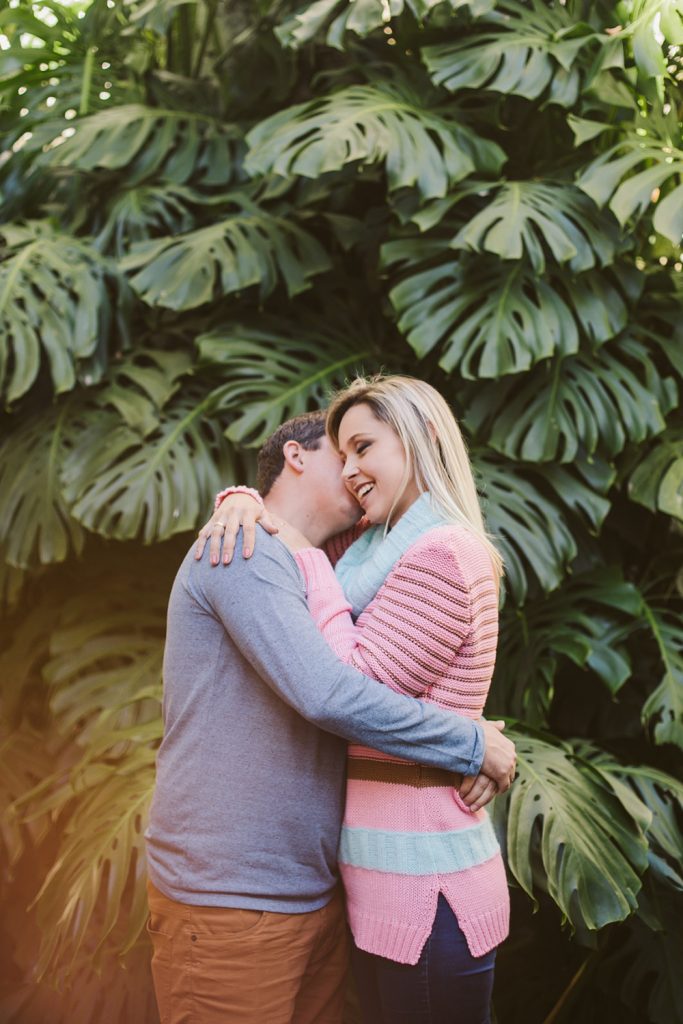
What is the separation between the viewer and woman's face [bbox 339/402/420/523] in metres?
1.39

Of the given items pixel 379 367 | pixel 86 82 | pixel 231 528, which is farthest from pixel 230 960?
pixel 86 82

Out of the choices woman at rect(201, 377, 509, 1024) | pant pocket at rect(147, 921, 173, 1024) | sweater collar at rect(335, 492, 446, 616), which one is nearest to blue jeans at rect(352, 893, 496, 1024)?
woman at rect(201, 377, 509, 1024)

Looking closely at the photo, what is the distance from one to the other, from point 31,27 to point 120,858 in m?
2.41

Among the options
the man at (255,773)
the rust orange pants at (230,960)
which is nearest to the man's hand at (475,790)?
the man at (255,773)

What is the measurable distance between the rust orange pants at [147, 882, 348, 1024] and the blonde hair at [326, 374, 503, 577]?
0.59 metres

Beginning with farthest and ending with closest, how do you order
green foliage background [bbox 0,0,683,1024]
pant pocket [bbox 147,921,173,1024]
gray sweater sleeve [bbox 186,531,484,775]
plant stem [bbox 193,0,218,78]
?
plant stem [bbox 193,0,218,78], green foliage background [bbox 0,0,683,1024], pant pocket [bbox 147,921,173,1024], gray sweater sleeve [bbox 186,531,484,775]

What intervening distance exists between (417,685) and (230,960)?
17.3 inches

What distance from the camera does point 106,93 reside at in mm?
3074

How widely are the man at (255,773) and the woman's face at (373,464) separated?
6.4 inches

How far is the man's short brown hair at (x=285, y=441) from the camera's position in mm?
1536

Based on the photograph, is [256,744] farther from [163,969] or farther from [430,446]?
[430,446]

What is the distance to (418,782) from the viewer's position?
1285 millimetres

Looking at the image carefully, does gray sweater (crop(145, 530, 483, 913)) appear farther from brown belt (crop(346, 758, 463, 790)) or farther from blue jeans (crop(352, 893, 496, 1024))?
blue jeans (crop(352, 893, 496, 1024))

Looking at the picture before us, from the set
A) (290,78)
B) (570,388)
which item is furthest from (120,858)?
(290,78)
